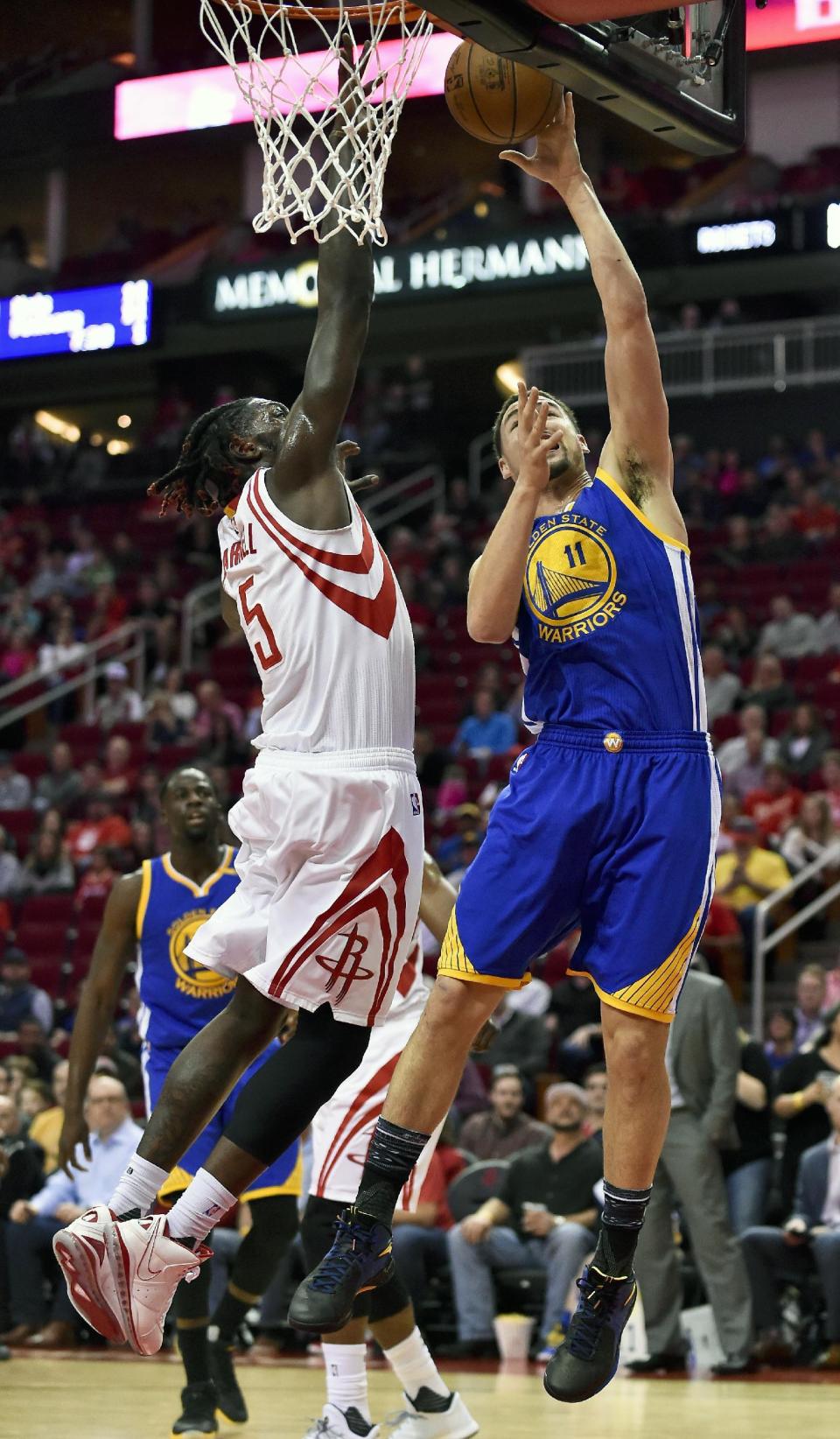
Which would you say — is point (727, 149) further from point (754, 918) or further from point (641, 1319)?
point (754, 918)

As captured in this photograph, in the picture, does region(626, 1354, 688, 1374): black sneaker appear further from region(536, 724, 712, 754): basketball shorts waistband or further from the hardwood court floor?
region(536, 724, 712, 754): basketball shorts waistband

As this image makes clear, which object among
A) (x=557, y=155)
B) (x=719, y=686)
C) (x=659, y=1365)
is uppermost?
(x=557, y=155)

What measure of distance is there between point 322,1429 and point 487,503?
648 inches

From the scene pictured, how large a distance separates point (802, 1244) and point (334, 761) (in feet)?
16.9

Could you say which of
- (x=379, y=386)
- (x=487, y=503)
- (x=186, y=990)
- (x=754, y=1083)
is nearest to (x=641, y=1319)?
(x=754, y=1083)

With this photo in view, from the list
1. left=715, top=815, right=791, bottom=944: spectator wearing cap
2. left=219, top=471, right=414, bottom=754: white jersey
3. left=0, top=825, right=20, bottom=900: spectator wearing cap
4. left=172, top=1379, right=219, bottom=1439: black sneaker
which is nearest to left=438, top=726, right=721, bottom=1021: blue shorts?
left=219, top=471, right=414, bottom=754: white jersey

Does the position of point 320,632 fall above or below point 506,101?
below

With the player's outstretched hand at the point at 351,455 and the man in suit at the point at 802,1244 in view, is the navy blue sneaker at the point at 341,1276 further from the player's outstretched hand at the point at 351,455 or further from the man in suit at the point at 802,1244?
the man in suit at the point at 802,1244

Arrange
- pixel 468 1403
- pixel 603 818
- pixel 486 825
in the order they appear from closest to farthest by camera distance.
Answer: pixel 603 818, pixel 468 1403, pixel 486 825

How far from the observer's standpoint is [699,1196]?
879 centimetres

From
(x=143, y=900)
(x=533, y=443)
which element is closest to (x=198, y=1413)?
(x=143, y=900)

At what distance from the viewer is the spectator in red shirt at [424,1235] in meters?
9.42

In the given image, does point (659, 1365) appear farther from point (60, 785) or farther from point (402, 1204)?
point (60, 785)

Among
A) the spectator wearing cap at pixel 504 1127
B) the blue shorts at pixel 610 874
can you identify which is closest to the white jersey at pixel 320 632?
the blue shorts at pixel 610 874
